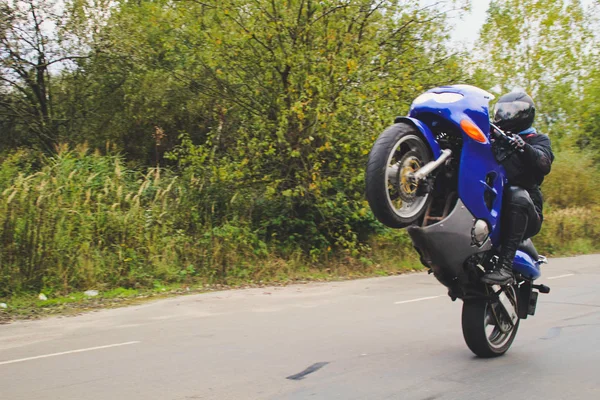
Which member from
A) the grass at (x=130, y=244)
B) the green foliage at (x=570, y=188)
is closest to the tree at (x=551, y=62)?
the green foliage at (x=570, y=188)

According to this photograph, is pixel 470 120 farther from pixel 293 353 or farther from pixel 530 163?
pixel 293 353

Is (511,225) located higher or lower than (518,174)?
lower

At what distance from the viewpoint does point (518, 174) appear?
20.3 feet

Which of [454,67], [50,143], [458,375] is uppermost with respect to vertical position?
[454,67]

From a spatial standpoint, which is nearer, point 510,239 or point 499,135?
point 499,135

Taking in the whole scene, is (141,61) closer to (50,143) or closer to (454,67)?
(50,143)

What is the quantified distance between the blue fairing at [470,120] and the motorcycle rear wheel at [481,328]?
831mm

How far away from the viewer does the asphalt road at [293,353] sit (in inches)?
209

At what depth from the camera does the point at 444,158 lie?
555cm

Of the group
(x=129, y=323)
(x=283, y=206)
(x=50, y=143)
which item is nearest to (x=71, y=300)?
(x=129, y=323)

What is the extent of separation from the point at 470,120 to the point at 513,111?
2.76ft

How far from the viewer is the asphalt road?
5.30 metres

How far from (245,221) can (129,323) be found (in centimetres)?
616

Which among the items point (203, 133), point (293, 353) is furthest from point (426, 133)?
point (203, 133)
